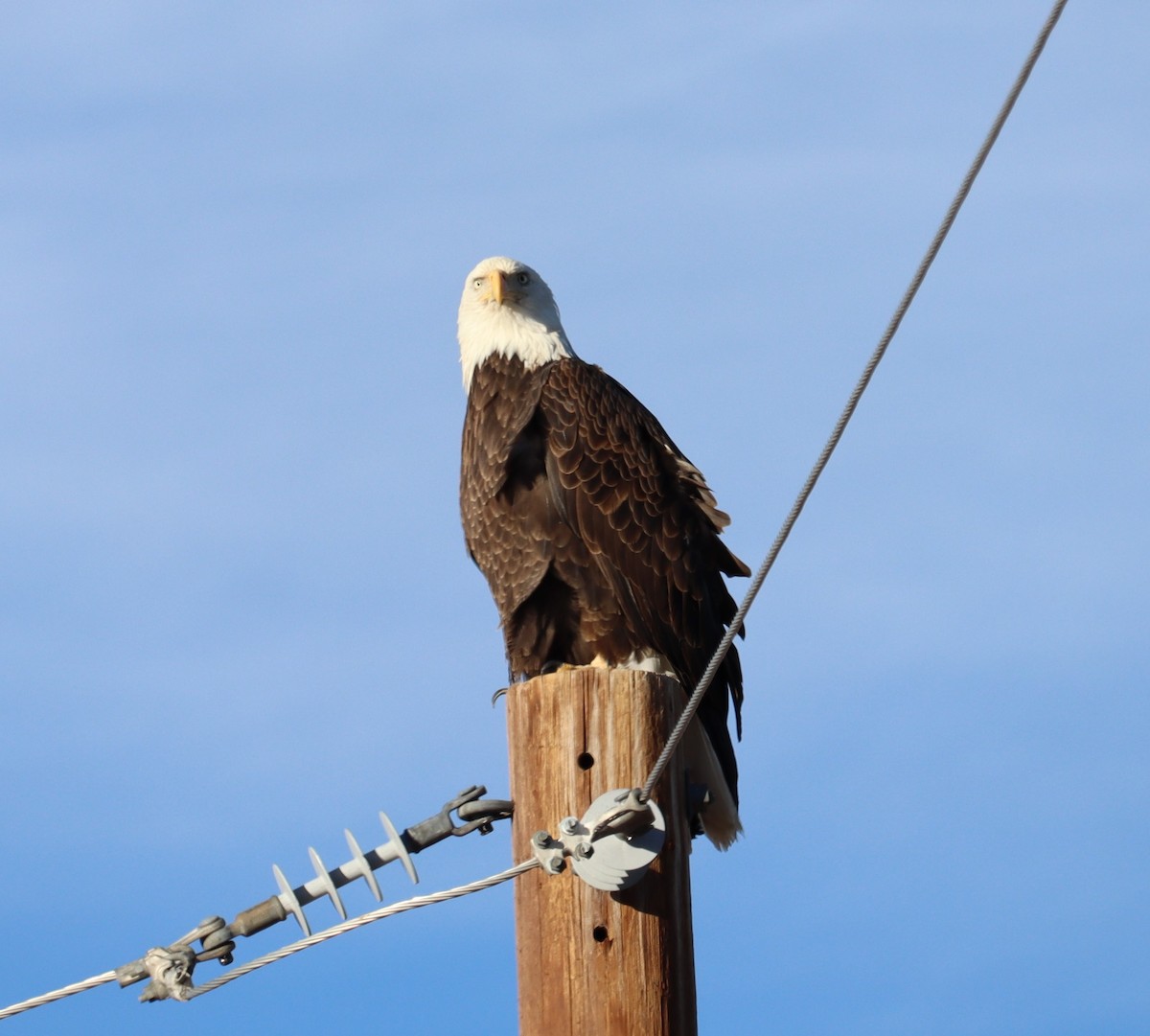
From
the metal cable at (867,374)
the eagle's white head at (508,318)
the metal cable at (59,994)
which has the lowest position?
the metal cable at (59,994)

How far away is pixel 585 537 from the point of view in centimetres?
585

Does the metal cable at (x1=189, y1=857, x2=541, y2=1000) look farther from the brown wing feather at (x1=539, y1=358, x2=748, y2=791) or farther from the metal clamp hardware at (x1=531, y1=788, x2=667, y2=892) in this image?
the brown wing feather at (x1=539, y1=358, x2=748, y2=791)

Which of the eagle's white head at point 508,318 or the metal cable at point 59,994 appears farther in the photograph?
the eagle's white head at point 508,318

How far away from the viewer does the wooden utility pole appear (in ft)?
11.1

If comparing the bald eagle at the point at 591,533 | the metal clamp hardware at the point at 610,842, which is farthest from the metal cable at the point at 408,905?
the bald eagle at the point at 591,533

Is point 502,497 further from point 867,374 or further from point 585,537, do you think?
point 867,374

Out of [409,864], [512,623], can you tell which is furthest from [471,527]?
[409,864]

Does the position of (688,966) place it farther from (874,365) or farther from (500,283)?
(500,283)

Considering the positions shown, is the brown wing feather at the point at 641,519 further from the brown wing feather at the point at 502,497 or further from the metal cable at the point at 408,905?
the metal cable at the point at 408,905

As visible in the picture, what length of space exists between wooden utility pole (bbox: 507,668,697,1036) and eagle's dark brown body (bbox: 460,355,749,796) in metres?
2.10

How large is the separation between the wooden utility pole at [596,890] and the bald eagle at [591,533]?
6.61ft

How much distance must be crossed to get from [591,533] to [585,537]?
3 cm

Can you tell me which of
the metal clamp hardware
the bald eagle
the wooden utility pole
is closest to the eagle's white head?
the bald eagle

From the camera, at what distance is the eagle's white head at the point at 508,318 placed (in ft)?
21.3
